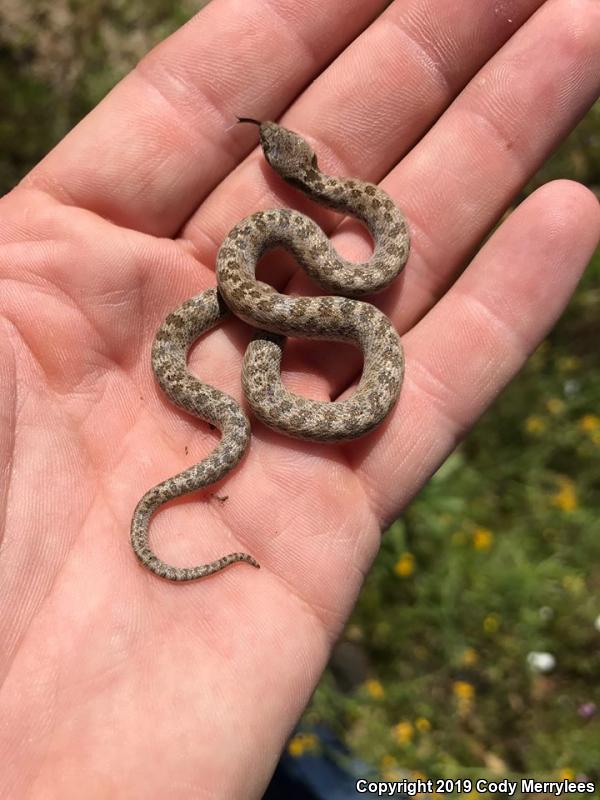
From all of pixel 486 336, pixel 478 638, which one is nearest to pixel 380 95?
pixel 486 336

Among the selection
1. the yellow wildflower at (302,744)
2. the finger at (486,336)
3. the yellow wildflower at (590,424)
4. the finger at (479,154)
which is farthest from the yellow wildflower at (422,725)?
the yellow wildflower at (590,424)

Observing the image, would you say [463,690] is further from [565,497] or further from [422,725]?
[565,497]

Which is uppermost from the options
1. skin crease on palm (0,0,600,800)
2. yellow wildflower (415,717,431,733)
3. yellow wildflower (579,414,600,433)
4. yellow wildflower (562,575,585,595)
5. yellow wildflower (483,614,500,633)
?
skin crease on palm (0,0,600,800)

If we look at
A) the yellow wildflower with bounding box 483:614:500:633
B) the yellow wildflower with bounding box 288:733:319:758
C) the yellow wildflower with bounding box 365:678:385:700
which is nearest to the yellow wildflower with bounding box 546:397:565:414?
the yellow wildflower with bounding box 483:614:500:633

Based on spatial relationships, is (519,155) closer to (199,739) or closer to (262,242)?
(262,242)

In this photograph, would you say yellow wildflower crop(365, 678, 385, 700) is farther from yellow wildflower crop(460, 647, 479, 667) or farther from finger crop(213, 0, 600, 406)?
finger crop(213, 0, 600, 406)

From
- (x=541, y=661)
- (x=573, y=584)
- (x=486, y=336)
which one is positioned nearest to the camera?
(x=486, y=336)

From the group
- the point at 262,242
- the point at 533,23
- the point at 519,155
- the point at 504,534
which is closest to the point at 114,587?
the point at 262,242
